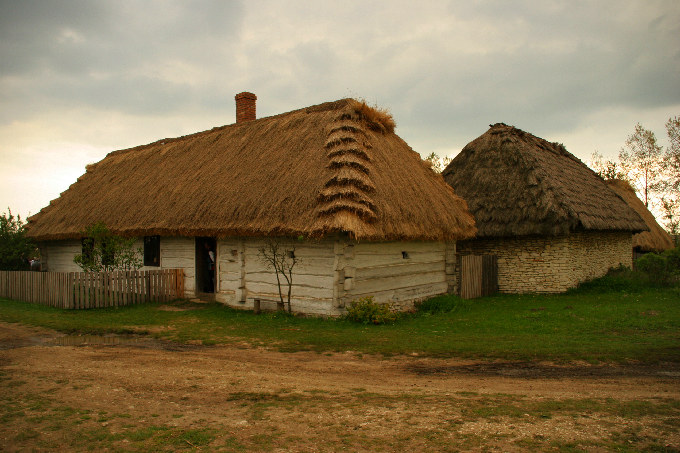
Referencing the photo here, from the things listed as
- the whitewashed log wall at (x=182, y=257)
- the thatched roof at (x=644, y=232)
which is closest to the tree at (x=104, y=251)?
the whitewashed log wall at (x=182, y=257)

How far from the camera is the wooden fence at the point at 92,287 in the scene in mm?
13484

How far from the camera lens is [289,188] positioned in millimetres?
12797

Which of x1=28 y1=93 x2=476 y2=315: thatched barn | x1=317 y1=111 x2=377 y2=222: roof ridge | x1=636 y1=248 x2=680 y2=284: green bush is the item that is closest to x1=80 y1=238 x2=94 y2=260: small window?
x1=28 y1=93 x2=476 y2=315: thatched barn

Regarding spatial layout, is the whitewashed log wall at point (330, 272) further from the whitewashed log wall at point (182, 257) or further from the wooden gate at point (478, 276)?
the wooden gate at point (478, 276)

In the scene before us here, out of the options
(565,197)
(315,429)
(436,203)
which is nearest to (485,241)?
(565,197)

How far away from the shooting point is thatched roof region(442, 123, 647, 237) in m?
16.5

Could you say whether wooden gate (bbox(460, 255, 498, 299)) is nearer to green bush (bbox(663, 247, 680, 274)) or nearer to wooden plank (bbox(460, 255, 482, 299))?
wooden plank (bbox(460, 255, 482, 299))

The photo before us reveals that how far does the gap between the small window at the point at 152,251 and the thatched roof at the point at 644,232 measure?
22.1 meters

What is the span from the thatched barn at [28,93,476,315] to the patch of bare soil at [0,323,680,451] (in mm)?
3932

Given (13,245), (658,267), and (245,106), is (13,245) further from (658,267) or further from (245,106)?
(658,267)

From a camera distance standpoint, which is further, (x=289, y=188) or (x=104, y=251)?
(x=104, y=251)

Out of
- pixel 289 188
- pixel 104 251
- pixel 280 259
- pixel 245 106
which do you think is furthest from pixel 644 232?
pixel 104 251

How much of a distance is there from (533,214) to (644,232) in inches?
562

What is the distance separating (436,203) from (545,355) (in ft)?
24.4
